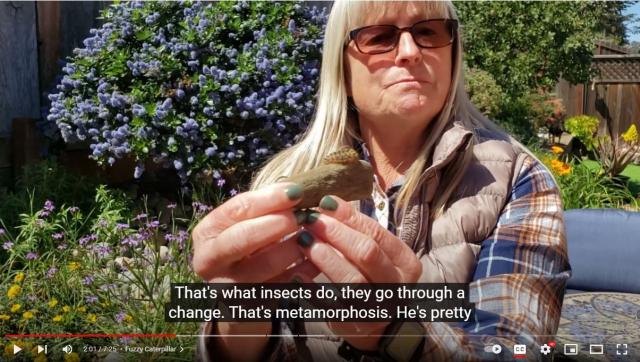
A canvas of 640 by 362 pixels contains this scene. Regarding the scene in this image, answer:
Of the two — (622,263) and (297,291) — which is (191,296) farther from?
(622,263)

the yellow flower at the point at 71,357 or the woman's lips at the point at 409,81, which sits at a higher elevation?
the woman's lips at the point at 409,81

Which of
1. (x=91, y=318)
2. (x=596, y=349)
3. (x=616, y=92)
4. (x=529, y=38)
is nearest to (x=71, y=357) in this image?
(x=91, y=318)

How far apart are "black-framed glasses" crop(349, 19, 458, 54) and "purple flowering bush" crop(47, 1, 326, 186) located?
1857 mm

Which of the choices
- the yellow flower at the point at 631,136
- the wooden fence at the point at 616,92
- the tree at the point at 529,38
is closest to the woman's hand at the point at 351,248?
the yellow flower at the point at 631,136

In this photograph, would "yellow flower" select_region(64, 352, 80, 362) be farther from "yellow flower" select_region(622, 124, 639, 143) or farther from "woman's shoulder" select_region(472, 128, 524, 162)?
"yellow flower" select_region(622, 124, 639, 143)

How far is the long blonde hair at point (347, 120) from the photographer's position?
1.23 meters

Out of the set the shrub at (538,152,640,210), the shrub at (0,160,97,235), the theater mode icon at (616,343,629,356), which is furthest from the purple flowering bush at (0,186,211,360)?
the shrub at (538,152,640,210)

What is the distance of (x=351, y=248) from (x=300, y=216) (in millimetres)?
80

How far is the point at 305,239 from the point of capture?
0.81m

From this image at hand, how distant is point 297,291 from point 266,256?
171 mm

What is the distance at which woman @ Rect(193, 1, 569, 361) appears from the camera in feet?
2.74

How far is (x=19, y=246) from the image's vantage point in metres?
2.60

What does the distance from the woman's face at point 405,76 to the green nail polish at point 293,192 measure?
50 cm

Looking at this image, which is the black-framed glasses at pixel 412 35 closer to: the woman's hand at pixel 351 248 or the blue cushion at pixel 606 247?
the woman's hand at pixel 351 248
